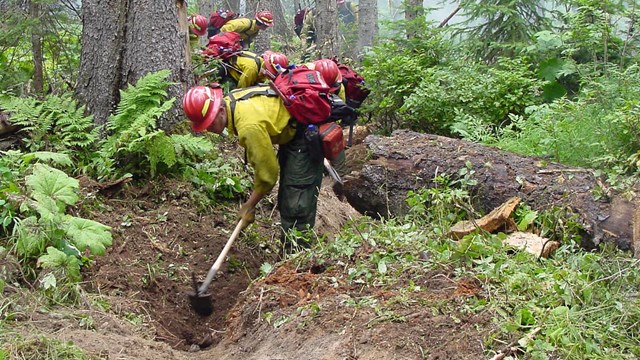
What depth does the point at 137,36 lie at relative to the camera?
7895mm

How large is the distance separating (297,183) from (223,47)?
425 centimetres

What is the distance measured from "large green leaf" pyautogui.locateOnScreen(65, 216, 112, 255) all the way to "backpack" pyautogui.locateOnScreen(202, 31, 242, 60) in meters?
4.48

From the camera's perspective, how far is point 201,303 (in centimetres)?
616

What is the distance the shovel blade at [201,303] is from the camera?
6.12 meters

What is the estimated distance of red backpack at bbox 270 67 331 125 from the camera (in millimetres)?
6266

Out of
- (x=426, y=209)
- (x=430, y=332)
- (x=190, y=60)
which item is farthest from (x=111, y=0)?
(x=430, y=332)

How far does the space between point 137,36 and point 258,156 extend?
281cm

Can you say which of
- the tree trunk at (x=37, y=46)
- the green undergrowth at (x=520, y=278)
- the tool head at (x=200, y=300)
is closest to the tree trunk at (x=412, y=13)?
the tree trunk at (x=37, y=46)

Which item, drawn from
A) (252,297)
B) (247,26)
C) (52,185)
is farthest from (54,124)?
(247,26)

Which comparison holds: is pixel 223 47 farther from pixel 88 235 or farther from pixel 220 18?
pixel 220 18

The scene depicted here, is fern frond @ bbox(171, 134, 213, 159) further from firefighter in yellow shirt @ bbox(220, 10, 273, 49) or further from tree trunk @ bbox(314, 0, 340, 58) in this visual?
tree trunk @ bbox(314, 0, 340, 58)

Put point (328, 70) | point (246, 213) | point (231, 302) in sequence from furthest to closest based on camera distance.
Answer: point (328, 70), point (246, 213), point (231, 302)

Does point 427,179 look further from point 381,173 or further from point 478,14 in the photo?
point 478,14

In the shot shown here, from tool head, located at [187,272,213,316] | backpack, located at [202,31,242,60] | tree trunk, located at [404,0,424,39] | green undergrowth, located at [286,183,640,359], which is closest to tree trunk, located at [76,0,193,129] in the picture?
backpack, located at [202,31,242,60]
